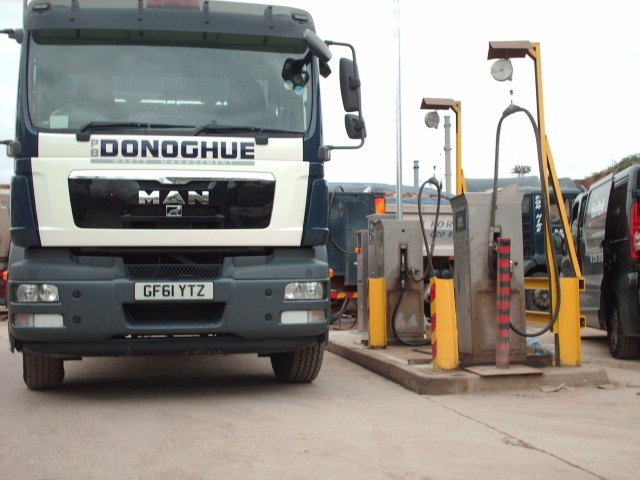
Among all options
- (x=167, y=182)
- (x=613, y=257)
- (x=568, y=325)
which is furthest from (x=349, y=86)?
(x=613, y=257)

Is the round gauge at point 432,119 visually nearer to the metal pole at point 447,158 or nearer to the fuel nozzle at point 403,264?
the fuel nozzle at point 403,264

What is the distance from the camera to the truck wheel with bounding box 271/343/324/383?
8.37m

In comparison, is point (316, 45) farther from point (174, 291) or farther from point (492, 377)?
point (492, 377)

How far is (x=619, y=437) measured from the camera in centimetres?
599

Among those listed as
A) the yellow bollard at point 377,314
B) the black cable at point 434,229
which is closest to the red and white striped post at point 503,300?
the black cable at point 434,229

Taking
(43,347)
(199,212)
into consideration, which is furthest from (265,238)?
(43,347)

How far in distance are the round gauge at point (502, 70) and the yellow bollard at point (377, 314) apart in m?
3.33

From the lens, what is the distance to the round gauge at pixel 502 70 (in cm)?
868

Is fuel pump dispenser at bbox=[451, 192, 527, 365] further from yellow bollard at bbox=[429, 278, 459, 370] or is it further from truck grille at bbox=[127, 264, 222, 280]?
truck grille at bbox=[127, 264, 222, 280]

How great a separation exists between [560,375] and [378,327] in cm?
330

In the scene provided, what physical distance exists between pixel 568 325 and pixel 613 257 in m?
2.19

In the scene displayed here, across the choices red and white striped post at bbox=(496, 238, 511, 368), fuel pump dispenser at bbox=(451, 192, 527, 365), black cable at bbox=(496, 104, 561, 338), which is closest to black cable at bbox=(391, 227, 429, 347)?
fuel pump dispenser at bbox=(451, 192, 527, 365)

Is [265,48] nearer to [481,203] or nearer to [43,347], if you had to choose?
[481,203]

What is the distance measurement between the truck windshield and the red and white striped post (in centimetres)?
219
